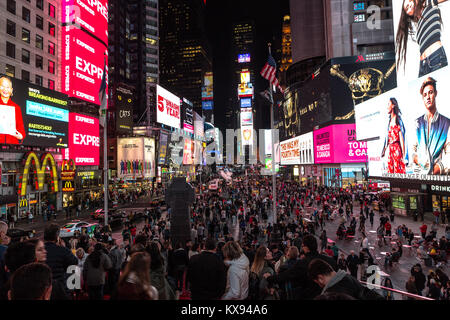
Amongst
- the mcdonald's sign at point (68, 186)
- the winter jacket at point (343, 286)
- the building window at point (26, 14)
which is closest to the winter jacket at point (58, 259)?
the winter jacket at point (343, 286)

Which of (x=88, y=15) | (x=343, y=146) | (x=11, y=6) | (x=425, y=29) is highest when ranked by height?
(x=88, y=15)

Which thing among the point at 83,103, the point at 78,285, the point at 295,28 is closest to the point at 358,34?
the point at 295,28

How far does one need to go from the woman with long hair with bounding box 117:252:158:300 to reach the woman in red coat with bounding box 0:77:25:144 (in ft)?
108

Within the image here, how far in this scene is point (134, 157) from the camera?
67125mm

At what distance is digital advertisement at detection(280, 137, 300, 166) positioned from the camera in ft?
300

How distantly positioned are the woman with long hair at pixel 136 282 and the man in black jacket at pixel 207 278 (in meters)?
1.55

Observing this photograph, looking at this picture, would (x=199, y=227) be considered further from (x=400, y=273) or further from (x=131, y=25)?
(x=131, y=25)

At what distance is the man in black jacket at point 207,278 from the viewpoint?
483cm

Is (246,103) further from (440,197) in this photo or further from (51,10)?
(440,197)

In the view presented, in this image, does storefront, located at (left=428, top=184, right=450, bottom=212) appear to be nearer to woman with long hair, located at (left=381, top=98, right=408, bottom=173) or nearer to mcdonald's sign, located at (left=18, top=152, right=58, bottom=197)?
woman with long hair, located at (left=381, top=98, right=408, bottom=173)

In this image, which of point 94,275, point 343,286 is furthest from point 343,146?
point 343,286

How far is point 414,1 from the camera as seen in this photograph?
90.3 feet

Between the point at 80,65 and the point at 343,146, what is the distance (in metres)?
50.8
